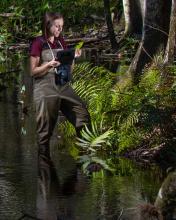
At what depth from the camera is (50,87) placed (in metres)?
12.4

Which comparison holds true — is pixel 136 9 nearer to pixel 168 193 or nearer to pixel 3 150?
pixel 3 150

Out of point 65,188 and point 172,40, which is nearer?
point 65,188

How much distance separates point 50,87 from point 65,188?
268 cm

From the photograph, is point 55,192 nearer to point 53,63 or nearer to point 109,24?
point 53,63

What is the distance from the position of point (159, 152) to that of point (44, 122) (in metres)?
1.91

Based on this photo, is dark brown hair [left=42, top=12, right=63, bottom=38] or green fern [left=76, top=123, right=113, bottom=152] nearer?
dark brown hair [left=42, top=12, right=63, bottom=38]

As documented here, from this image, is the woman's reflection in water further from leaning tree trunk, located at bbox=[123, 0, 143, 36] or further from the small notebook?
leaning tree trunk, located at bbox=[123, 0, 143, 36]

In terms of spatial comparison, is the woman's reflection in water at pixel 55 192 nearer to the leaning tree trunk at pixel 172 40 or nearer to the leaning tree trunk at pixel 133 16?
the leaning tree trunk at pixel 172 40

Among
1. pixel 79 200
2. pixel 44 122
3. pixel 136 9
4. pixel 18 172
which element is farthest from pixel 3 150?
pixel 136 9

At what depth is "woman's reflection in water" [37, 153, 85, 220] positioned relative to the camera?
8734 millimetres

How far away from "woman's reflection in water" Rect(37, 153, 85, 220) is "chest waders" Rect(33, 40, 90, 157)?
88 centimetres

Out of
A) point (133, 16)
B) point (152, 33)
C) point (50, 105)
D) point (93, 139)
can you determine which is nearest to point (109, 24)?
point (133, 16)

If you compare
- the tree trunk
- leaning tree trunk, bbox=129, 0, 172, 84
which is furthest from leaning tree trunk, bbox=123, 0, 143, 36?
leaning tree trunk, bbox=129, 0, 172, 84

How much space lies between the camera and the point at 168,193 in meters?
8.02
